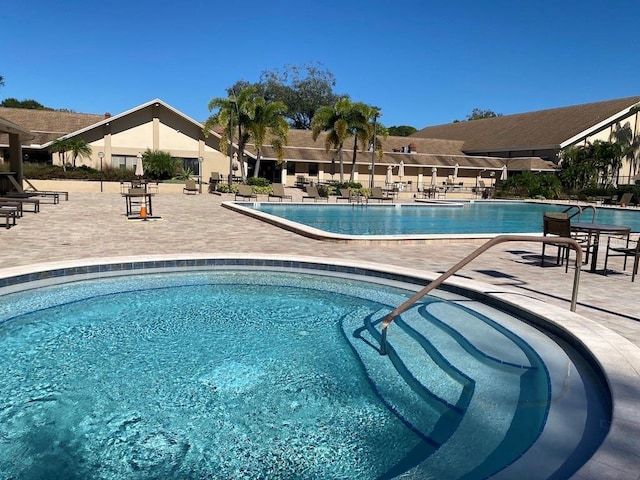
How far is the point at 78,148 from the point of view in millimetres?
32656

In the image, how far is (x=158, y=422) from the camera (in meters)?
3.83

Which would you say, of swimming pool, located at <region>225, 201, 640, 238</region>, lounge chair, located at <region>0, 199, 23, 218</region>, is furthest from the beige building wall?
lounge chair, located at <region>0, 199, 23, 218</region>

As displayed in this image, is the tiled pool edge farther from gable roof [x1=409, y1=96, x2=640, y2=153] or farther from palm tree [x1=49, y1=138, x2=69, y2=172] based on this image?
gable roof [x1=409, y1=96, x2=640, y2=153]

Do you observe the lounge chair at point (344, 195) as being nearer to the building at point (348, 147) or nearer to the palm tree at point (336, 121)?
A: the building at point (348, 147)

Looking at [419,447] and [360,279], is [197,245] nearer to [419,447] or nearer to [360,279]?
[360,279]

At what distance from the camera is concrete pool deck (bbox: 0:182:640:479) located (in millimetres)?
6441

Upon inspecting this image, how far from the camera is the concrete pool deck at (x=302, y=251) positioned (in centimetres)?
644

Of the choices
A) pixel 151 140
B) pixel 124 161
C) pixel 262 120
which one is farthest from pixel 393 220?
pixel 124 161

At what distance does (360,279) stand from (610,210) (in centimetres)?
2774

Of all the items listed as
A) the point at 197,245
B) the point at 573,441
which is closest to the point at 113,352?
the point at 573,441

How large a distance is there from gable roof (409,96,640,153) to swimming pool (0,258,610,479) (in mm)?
41909

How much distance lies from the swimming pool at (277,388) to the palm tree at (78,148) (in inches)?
1140

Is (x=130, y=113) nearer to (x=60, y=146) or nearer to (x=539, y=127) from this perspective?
(x=60, y=146)

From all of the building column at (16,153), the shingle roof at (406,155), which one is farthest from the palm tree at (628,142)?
the building column at (16,153)
